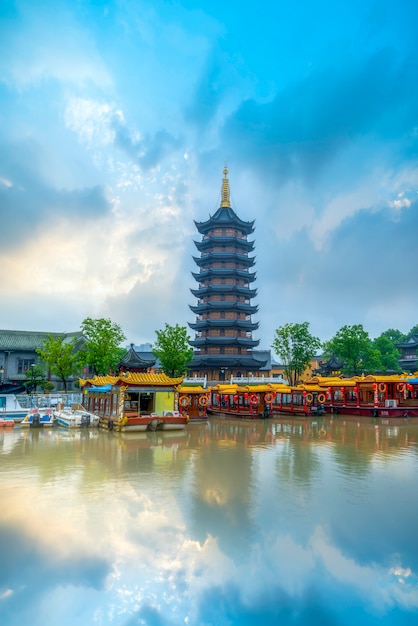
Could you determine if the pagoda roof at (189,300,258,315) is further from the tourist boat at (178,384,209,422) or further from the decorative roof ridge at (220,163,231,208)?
the tourist boat at (178,384,209,422)

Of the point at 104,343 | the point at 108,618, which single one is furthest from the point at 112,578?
the point at 104,343

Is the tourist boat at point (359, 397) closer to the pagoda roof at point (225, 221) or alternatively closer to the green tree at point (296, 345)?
the green tree at point (296, 345)

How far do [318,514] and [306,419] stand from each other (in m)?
26.3

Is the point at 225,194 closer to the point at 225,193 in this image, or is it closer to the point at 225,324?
the point at 225,193

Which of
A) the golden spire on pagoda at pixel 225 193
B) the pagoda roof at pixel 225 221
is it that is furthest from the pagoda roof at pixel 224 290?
the golden spire on pagoda at pixel 225 193

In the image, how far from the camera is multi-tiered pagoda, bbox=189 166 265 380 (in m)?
61.2

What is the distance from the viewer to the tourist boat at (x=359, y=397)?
37.8 meters

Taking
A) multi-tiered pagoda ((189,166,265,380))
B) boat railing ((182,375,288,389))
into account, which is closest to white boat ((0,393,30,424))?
boat railing ((182,375,288,389))

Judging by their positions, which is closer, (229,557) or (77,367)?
(229,557)

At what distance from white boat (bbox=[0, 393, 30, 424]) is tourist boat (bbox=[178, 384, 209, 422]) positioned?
12.1 meters

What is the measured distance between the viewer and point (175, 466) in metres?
16.8

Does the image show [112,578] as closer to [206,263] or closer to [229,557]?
[229,557]

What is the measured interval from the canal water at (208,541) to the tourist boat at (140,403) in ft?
28.6

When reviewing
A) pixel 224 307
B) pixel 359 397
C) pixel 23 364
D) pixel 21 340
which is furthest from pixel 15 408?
pixel 224 307
